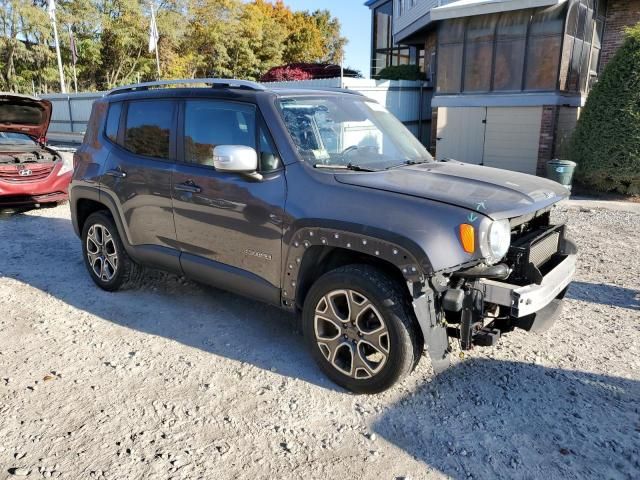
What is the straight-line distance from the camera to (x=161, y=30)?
37.5m

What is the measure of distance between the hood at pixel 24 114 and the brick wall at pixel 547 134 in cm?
1075

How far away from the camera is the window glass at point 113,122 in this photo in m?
5.00

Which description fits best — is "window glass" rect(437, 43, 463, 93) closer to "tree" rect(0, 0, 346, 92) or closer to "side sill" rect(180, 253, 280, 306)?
"side sill" rect(180, 253, 280, 306)

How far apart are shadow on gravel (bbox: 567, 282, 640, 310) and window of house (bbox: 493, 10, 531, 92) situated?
371 inches

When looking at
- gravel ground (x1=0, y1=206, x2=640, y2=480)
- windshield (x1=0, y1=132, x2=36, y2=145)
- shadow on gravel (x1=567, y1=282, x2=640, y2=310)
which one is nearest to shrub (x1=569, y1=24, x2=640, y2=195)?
shadow on gravel (x1=567, y1=282, x2=640, y2=310)

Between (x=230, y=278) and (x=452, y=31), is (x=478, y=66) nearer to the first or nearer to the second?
(x=452, y=31)

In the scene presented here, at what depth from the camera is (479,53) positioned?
1410cm

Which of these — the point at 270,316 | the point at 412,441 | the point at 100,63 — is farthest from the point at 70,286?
the point at 100,63

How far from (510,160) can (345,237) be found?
38.7 ft

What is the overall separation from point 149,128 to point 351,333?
2613mm

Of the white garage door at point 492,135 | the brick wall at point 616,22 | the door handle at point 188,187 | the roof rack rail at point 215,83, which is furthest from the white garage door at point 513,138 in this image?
the door handle at point 188,187

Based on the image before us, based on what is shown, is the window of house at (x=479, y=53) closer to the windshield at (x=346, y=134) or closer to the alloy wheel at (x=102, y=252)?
the windshield at (x=346, y=134)

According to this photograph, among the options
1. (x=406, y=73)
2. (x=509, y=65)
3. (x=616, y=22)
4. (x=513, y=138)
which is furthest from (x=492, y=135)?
(x=406, y=73)

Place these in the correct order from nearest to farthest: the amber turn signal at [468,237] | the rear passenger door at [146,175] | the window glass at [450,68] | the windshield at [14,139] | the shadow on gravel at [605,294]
Answer: the amber turn signal at [468,237] < the rear passenger door at [146,175] < the shadow on gravel at [605,294] < the windshield at [14,139] < the window glass at [450,68]
